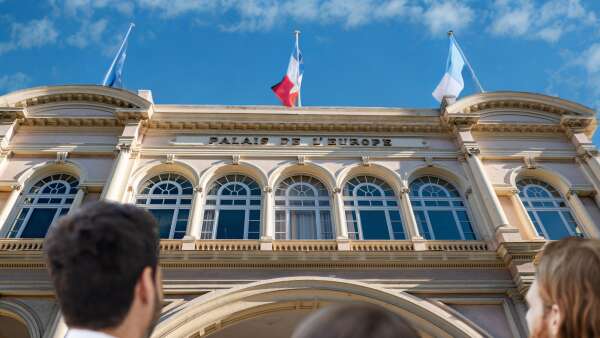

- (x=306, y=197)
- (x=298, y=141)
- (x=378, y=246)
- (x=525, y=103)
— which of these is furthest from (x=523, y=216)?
(x=298, y=141)

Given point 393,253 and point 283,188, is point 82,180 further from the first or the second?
point 393,253

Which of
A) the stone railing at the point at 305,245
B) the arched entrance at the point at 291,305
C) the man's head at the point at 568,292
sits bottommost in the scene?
the man's head at the point at 568,292

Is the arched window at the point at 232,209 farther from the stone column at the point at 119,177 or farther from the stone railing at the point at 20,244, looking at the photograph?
the stone railing at the point at 20,244

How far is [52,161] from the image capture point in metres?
14.3

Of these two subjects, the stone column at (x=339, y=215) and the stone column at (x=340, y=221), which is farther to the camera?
the stone column at (x=339, y=215)

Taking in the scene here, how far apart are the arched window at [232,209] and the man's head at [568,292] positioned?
10.5 metres

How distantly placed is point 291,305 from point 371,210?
4431mm

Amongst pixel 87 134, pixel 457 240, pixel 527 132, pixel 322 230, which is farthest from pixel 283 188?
pixel 527 132

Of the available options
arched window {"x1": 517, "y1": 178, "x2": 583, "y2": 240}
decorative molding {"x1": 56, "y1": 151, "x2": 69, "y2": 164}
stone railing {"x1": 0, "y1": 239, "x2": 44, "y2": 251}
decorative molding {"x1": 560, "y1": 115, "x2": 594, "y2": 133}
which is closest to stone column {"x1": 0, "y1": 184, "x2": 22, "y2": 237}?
stone railing {"x1": 0, "y1": 239, "x2": 44, "y2": 251}

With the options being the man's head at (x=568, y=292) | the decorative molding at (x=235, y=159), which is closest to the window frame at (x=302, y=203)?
the decorative molding at (x=235, y=159)

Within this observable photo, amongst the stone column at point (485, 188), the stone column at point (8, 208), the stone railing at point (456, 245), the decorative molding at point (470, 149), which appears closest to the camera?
the stone column at point (485, 188)

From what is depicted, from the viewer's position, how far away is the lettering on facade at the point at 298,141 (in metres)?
15.3

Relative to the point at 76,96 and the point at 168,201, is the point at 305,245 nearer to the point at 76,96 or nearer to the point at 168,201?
the point at 168,201

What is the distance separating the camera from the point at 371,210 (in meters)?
13.7
